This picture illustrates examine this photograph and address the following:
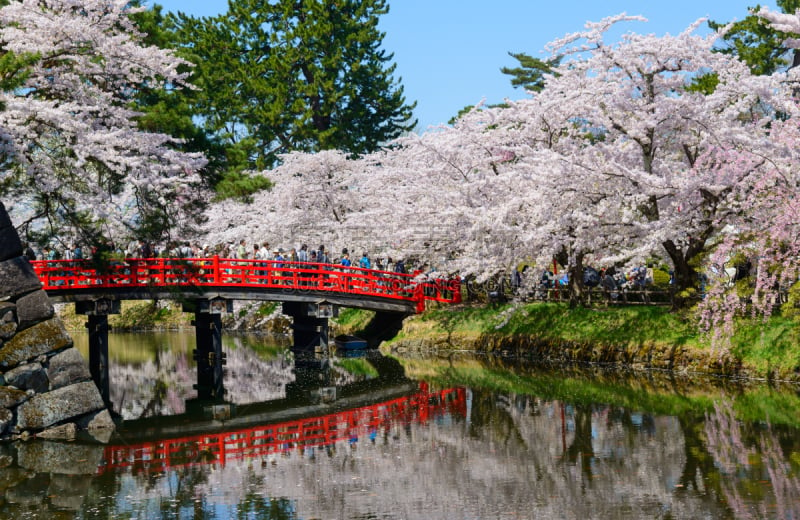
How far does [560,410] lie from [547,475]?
6159mm

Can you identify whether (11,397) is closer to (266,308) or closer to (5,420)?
(5,420)

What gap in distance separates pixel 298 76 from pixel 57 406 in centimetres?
3872

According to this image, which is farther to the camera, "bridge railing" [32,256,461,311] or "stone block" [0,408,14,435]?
"bridge railing" [32,256,461,311]

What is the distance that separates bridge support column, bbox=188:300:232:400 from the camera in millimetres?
27484

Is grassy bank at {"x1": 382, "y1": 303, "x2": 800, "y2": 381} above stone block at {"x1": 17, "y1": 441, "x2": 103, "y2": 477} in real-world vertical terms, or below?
above

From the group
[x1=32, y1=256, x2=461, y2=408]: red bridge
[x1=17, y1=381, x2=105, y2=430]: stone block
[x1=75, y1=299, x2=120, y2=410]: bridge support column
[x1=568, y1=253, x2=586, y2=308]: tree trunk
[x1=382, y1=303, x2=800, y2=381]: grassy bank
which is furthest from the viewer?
[x1=568, y1=253, x2=586, y2=308]: tree trunk

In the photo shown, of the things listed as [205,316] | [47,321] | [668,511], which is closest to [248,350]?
[205,316]

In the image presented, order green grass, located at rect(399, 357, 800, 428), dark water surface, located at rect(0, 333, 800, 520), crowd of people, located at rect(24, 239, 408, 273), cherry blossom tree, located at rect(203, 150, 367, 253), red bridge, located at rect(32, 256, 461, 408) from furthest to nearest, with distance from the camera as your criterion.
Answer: cherry blossom tree, located at rect(203, 150, 367, 253) → red bridge, located at rect(32, 256, 461, 408) → crowd of people, located at rect(24, 239, 408, 273) → green grass, located at rect(399, 357, 800, 428) → dark water surface, located at rect(0, 333, 800, 520)

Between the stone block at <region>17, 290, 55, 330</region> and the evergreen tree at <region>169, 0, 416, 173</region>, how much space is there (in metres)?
33.5

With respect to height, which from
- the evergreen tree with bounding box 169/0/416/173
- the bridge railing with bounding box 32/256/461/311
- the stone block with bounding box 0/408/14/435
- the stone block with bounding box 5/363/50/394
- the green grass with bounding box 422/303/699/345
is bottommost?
the stone block with bounding box 0/408/14/435

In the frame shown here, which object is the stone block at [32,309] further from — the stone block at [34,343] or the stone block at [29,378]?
the stone block at [29,378]

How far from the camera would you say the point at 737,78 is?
79.8 feet

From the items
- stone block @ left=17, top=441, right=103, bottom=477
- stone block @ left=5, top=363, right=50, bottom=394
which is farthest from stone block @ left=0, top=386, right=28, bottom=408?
stone block @ left=17, top=441, right=103, bottom=477

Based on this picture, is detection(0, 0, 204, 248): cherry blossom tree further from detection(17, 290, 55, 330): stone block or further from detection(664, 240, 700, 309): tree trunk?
detection(664, 240, 700, 309): tree trunk
